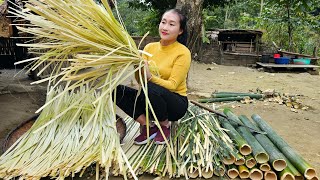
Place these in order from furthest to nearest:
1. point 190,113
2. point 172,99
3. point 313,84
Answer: point 313,84
point 190,113
point 172,99

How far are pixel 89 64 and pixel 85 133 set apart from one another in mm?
612

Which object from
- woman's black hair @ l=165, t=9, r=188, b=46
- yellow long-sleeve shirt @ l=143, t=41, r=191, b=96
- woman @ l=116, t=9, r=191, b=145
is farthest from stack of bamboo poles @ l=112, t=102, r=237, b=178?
woman's black hair @ l=165, t=9, r=188, b=46

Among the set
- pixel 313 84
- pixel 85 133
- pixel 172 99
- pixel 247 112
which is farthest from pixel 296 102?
pixel 85 133

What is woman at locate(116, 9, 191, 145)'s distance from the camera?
7.79ft

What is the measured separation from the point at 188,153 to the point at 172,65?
64cm

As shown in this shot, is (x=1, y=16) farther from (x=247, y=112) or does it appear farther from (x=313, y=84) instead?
(x=313, y=84)

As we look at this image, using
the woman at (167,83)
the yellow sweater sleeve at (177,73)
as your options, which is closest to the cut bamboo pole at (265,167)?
the woman at (167,83)

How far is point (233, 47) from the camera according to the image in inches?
451

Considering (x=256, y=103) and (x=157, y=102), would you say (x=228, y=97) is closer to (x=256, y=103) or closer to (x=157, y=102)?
(x=256, y=103)

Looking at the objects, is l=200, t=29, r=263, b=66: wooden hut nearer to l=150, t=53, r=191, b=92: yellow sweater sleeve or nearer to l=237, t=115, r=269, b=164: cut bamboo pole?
l=237, t=115, r=269, b=164: cut bamboo pole

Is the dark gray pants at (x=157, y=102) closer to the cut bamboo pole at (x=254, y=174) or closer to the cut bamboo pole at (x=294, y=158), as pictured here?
the cut bamboo pole at (x=254, y=174)

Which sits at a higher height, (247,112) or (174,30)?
(174,30)

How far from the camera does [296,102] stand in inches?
197

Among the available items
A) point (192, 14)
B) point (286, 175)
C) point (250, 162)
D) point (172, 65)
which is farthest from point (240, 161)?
point (192, 14)
